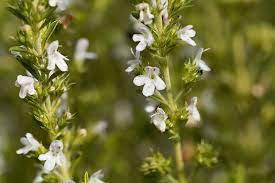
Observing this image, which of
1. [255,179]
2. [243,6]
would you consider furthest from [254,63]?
[255,179]

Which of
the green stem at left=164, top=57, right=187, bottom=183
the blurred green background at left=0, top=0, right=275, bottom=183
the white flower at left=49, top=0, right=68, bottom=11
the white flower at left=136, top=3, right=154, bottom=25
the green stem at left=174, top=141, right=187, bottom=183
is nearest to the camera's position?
the white flower at left=136, top=3, right=154, bottom=25

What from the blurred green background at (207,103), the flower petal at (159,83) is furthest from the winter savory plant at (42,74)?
the blurred green background at (207,103)

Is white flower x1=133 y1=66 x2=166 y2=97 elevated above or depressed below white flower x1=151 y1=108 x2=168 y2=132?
above

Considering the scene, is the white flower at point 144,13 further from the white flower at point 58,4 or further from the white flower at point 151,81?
the white flower at point 58,4

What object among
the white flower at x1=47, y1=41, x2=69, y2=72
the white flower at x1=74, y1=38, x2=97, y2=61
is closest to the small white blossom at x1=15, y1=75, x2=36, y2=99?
the white flower at x1=47, y1=41, x2=69, y2=72

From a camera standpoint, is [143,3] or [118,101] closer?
[143,3]

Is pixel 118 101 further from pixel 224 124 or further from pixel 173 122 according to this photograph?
pixel 173 122

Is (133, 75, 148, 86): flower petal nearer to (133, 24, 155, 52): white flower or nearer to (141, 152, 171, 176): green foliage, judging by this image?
(133, 24, 155, 52): white flower
